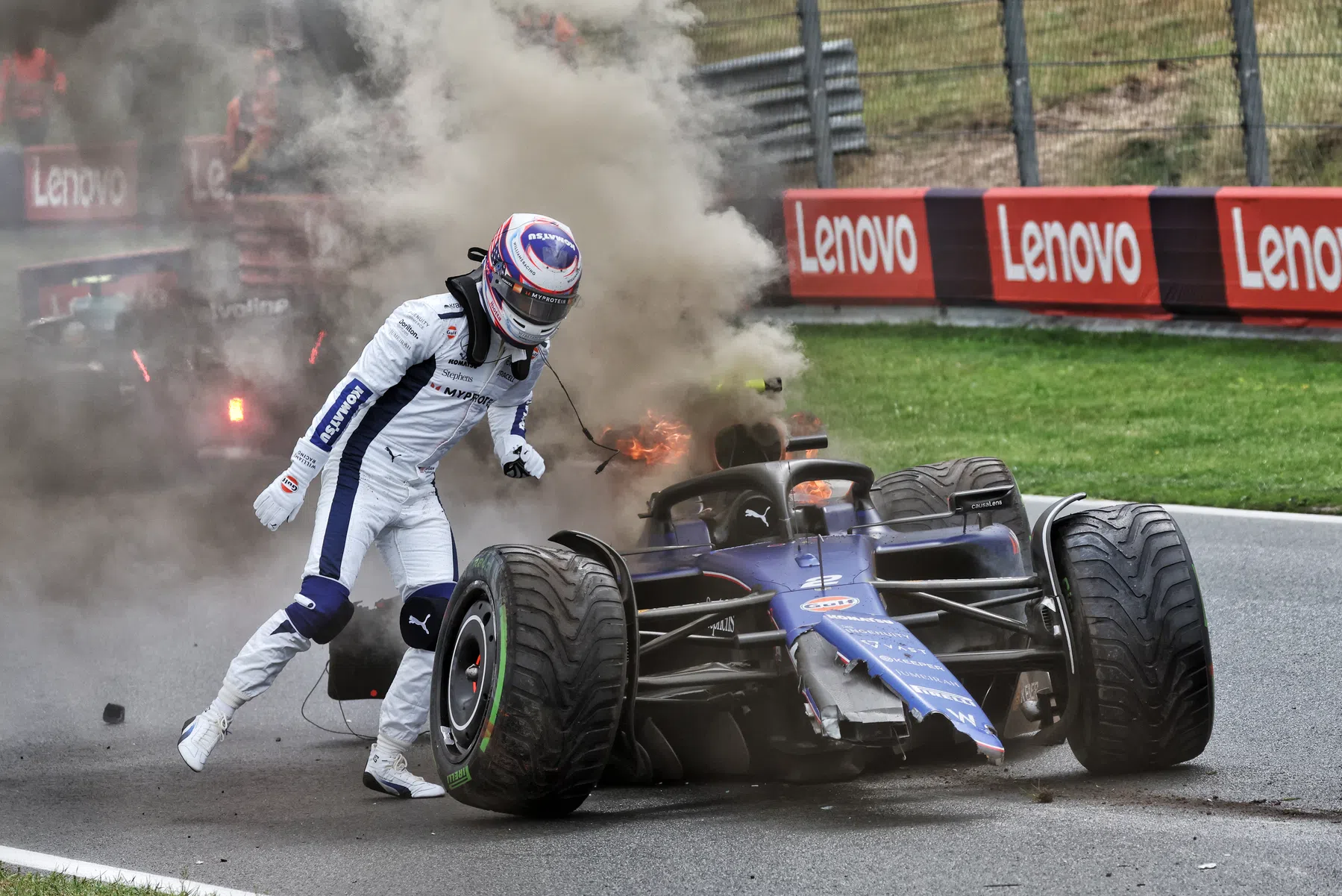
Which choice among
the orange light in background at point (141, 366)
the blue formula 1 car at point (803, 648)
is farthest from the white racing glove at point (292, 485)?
the orange light in background at point (141, 366)

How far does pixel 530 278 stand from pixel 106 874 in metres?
2.49

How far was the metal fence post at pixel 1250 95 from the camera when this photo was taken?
588 inches

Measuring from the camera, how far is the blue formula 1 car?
19.5 ft

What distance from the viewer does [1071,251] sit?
1602 centimetres

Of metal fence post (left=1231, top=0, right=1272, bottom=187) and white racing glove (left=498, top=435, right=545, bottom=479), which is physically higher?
metal fence post (left=1231, top=0, right=1272, bottom=187)

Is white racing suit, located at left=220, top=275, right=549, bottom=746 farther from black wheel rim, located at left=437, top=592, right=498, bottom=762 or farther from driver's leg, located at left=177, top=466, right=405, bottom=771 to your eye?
black wheel rim, located at left=437, top=592, right=498, bottom=762

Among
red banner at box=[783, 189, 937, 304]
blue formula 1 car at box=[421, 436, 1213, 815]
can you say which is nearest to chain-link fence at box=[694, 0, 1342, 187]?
red banner at box=[783, 189, 937, 304]

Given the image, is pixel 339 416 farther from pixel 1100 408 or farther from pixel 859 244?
pixel 859 244

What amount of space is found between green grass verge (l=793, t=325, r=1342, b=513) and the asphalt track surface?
117 inches

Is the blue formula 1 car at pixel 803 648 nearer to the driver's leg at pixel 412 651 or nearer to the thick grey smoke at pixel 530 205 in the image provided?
the driver's leg at pixel 412 651

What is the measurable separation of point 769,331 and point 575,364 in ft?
4.10

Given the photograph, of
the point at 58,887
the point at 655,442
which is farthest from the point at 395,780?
the point at 655,442

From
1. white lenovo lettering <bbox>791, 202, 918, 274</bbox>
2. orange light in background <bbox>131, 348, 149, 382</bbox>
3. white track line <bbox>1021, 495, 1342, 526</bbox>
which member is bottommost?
white track line <bbox>1021, 495, 1342, 526</bbox>

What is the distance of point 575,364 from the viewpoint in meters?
10.3
